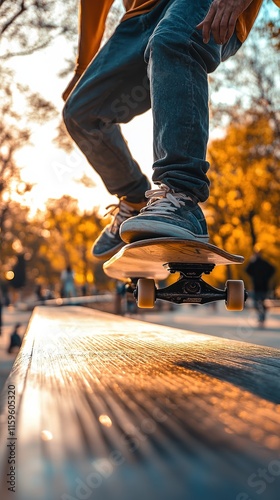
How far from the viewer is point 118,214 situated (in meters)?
2.38

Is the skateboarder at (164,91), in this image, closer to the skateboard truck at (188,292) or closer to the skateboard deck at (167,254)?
the skateboard deck at (167,254)

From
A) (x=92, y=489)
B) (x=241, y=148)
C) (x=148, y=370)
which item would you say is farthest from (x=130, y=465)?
(x=241, y=148)

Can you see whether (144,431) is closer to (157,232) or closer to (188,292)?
(157,232)

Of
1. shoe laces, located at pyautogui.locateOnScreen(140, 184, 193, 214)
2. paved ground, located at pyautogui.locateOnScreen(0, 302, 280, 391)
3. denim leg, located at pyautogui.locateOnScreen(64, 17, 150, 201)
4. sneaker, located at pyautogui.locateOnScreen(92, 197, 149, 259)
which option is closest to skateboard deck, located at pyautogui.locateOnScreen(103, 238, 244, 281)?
shoe laces, located at pyautogui.locateOnScreen(140, 184, 193, 214)

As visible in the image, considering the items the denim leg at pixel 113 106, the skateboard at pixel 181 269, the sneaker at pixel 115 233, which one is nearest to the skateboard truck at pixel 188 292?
the skateboard at pixel 181 269

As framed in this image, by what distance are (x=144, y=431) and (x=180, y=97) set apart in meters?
1.35

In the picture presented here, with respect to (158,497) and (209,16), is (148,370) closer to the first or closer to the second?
(158,497)

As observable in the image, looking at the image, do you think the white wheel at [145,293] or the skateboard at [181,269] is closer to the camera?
the skateboard at [181,269]

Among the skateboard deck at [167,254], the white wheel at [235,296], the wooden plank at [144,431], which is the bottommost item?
the wooden plank at [144,431]

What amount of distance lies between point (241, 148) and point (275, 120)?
3.48 metres

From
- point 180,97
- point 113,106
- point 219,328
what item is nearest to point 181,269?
point 180,97

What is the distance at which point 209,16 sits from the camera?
5.48 ft

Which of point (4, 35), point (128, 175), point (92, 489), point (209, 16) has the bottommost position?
point (92, 489)

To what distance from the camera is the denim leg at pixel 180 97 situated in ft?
5.62
